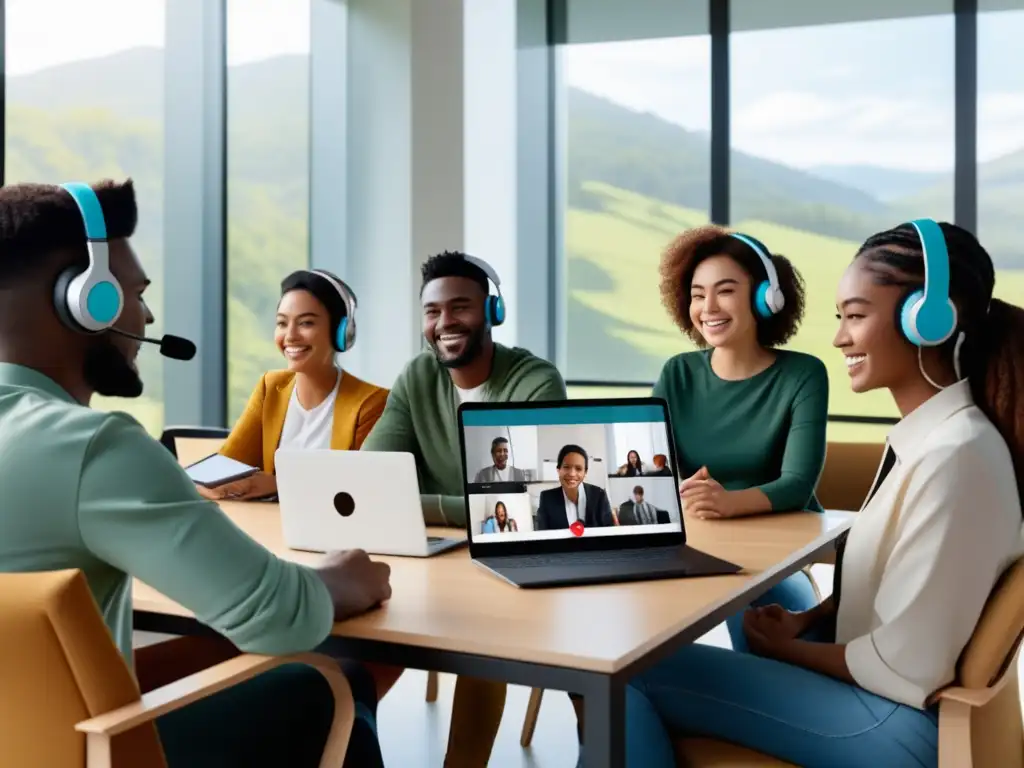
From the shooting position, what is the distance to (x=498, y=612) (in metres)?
1.60

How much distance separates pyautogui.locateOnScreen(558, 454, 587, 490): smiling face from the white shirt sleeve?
555 millimetres

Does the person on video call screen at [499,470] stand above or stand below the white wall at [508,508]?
above

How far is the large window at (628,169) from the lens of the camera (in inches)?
228

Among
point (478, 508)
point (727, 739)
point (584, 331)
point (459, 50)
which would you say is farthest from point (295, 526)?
point (584, 331)

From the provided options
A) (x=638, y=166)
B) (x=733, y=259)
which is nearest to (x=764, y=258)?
(x=733, y=259)

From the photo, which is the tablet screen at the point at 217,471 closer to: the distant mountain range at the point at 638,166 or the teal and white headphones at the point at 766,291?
the teal and white headphones at the point at 766,291

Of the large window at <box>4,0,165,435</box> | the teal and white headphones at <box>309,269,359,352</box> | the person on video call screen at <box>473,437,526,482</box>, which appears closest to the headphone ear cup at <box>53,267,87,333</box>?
the person on video call screen at <box>473,437,526,482</box>

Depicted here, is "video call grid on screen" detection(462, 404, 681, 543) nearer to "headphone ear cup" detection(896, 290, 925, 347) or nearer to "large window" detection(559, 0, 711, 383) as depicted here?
"headphone ear cup" detection(896, 290, 925, 347)

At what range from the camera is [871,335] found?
74.0 inches

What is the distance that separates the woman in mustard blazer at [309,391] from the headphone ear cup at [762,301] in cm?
99

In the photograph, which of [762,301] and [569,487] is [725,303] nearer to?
[762,301]

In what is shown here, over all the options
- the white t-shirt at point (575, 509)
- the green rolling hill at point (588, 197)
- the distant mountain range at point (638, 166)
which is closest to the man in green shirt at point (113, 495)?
the white t-shirt at point (575, 509)

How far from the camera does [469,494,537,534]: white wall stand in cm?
195

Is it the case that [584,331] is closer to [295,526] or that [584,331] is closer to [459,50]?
[459,50]
